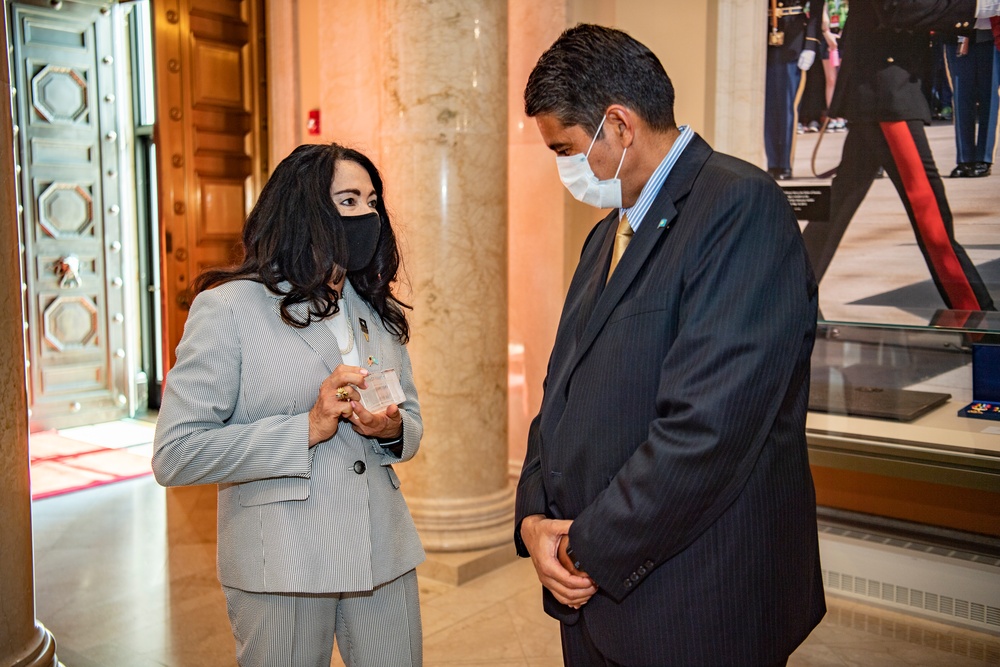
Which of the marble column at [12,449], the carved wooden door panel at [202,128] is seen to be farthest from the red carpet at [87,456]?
the marble column at [12,449]

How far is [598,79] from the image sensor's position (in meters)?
1.79

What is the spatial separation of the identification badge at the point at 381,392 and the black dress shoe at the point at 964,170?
10.2ft

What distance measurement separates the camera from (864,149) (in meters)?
4.35

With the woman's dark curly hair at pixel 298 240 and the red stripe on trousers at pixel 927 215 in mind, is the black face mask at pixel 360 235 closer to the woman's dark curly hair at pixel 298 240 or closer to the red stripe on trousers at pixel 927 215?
the woman's dark curly hair at pixel 298 240

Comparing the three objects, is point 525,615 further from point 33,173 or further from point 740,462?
point 33,173

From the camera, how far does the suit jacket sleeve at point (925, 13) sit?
402cm

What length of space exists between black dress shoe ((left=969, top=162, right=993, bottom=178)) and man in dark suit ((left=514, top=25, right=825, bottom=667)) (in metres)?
2.79

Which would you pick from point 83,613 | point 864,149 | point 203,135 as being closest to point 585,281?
point 864,149

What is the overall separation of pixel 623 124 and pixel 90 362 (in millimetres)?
7651

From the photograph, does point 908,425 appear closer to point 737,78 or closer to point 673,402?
point 737,78

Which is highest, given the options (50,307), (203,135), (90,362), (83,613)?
(203,135)

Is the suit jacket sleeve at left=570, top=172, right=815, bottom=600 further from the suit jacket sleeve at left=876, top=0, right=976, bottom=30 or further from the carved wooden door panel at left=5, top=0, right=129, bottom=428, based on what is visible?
the carved wooden door panel at left=5, top=0, right=129, bottom=428

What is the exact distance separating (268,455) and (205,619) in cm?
243

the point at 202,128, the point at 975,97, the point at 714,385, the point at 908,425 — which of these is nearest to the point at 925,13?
the point at 975,97
